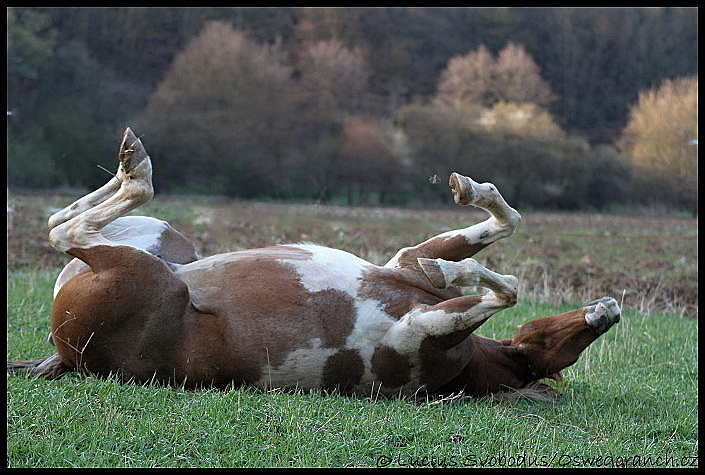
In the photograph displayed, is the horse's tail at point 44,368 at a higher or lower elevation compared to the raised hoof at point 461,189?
lower

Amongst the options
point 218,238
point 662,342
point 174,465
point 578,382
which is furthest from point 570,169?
point 174,465

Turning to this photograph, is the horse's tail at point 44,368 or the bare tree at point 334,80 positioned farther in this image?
the bare tree at point 334,80

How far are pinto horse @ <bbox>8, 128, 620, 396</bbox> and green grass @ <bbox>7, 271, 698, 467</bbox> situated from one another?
0.14 metres

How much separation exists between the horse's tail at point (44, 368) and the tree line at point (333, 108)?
7973mm

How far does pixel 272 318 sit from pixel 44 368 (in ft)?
4.28

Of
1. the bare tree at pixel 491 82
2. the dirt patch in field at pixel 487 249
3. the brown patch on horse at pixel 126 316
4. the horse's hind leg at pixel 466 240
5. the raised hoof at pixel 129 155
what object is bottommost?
the dirt patch in field at pixel 487 249

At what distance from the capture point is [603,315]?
4086 mm

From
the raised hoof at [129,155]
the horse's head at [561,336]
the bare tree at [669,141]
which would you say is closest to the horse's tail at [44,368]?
the raised hoof at [129,155]

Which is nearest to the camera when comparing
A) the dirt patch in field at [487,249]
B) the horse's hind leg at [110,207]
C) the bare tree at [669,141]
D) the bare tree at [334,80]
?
the horse's hind leg at [110,207]

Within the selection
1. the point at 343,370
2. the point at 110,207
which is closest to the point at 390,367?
the point at 343,370

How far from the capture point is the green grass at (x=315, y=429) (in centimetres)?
302

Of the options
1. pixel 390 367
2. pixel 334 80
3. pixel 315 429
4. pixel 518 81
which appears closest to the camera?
pixel 315 429

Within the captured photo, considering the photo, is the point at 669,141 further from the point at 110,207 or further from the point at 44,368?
the point at 44,368

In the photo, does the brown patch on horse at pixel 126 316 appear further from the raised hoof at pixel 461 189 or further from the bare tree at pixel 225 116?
the bare tree at pixel 225 116
